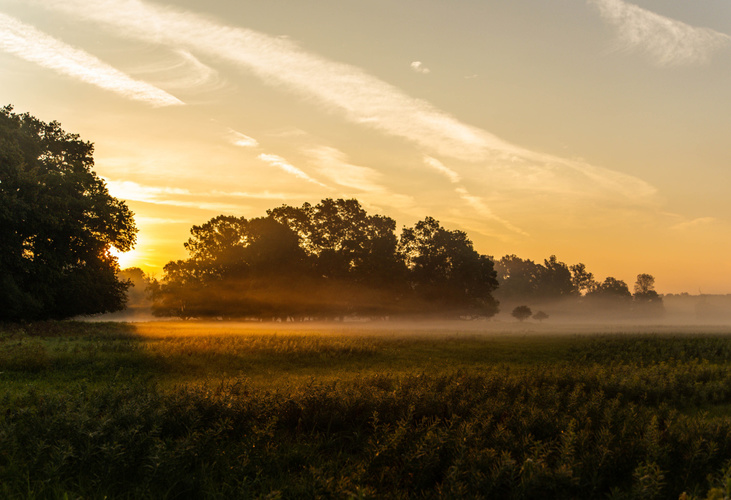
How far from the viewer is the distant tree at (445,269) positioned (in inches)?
3349

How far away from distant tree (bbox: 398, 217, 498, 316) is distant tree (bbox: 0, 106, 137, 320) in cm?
5019

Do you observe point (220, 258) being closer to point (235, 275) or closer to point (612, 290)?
point (235, 275)

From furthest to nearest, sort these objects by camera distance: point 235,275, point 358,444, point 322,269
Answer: point 322,269
point 235,275
point 358,444

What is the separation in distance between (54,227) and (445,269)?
2478 inches

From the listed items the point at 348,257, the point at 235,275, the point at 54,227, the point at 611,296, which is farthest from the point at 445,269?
the point at 611,296

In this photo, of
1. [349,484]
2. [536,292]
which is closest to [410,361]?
[349,484]

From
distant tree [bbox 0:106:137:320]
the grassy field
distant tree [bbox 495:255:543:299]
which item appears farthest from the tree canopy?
distant tree [bbox 495:255:543:299]

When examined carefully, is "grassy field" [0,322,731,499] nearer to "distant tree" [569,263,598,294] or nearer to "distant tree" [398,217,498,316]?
"distant tree" [398,217,498,316]

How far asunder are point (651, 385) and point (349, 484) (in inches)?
512

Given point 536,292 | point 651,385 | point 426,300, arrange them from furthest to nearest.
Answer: point 536,292
point 426,300
point 651,385

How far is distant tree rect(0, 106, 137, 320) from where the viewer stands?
3584 cm

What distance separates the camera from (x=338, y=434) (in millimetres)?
9203

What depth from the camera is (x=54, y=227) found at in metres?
38.0

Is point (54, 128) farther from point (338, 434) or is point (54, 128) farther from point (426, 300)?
point (426, 300)
